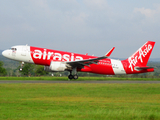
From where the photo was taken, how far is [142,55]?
4575cm

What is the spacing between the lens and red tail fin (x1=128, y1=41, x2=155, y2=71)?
45750mm

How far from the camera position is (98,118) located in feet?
35.0

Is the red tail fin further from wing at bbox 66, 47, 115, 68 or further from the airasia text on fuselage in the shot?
the airasia text on fuselage

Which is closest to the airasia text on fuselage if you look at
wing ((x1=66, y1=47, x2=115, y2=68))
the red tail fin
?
wing ((x1=66, y1=47, x2=115, y2=68))

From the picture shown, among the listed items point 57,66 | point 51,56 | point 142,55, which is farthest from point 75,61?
point 142,55

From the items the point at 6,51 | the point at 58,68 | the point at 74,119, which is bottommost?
the point at 74,119

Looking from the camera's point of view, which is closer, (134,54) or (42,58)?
(42,58)

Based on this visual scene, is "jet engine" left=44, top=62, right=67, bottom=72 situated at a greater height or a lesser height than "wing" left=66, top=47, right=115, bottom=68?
lesser

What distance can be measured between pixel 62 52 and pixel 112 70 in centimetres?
953

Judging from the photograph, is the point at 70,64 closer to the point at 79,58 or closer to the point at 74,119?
the point at 79,58

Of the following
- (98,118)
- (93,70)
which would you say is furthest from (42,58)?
(98,118)

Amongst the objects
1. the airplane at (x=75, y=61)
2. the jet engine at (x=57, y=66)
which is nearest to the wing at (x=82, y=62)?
the airplane at (x=75, y=61)

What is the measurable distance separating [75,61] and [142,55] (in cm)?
1346

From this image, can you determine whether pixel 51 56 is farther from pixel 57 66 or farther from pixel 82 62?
pixel 82 62
